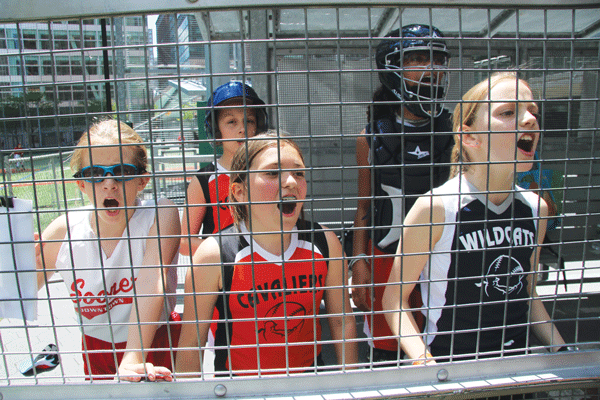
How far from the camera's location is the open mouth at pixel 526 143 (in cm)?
114

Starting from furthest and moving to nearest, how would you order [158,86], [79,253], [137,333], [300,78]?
[158,86], [300,78], [79,253], [137,333]

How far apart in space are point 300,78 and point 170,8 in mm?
2326

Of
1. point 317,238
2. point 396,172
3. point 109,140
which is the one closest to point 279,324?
point 317,238

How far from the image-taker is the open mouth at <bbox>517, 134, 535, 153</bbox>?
1.14 m

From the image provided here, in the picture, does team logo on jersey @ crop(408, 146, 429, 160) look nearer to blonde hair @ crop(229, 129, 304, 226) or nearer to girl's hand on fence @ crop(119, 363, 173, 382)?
blonde hair @ crop(229, 129, 304, 226)

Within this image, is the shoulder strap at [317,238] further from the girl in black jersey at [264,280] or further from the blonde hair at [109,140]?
the blonde hair at [109,140]

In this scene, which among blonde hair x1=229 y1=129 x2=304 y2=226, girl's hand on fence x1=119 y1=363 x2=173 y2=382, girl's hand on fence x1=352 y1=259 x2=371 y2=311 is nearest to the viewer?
girl's hand on fence x1=119 y1=363 x2=173 y2=382

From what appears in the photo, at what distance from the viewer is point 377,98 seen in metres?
2.27

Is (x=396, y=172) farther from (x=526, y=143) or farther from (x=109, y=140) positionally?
(x=109, y=140)

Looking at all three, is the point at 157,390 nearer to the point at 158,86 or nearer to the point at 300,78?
the point at 300,78

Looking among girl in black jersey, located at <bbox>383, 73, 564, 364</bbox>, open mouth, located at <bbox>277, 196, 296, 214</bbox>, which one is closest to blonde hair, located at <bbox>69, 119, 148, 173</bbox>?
open mouth, located at <bbox>277, 196, 296, 214</bbox>

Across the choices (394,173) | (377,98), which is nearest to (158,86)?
(377,98)

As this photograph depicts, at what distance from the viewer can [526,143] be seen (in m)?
1.14

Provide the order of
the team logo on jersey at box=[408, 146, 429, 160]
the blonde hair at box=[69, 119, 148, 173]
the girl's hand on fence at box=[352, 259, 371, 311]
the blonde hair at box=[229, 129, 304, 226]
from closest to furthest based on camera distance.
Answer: the blonde hair at box=[229, 129, 304, 226] < the blonde hair at box=[69, 119, 148, 173] < the girl's hand on fence at box=[352, 259, 371, 311] < the team logo on jersey at box=[408, 146, 429, 160]
